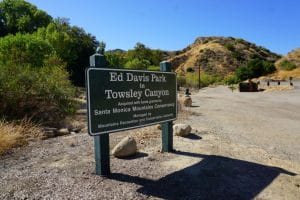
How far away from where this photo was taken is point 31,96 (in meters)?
11.5

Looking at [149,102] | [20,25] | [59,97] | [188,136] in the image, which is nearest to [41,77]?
[59,97]

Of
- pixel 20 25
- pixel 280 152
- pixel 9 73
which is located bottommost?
pixel 280 152

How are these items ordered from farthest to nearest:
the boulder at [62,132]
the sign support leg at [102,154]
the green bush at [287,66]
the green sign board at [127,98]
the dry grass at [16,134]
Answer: the green bush at [287,66] → the boulder at [62,132] → the dry grass at [16,134] → the sign support leg at [102,154] → the green sign board at [127,98]

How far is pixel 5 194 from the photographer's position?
507 cm

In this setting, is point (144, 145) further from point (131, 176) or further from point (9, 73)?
point (9, 73)

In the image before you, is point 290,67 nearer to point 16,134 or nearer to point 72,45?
point 72,45

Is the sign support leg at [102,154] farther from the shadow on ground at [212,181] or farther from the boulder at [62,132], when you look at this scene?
the boulder at [62,132]

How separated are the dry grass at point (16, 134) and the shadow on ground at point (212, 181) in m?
2.76

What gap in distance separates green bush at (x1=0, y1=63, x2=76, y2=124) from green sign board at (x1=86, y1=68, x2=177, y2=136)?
454cm

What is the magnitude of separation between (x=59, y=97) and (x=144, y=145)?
18.6 ft

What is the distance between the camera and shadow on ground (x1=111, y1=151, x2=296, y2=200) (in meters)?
5.45

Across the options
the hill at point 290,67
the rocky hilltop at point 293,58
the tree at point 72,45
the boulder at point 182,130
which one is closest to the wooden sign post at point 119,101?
the boulder at point 182,130

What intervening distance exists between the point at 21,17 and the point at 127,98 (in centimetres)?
6625

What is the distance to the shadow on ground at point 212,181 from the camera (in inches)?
215
